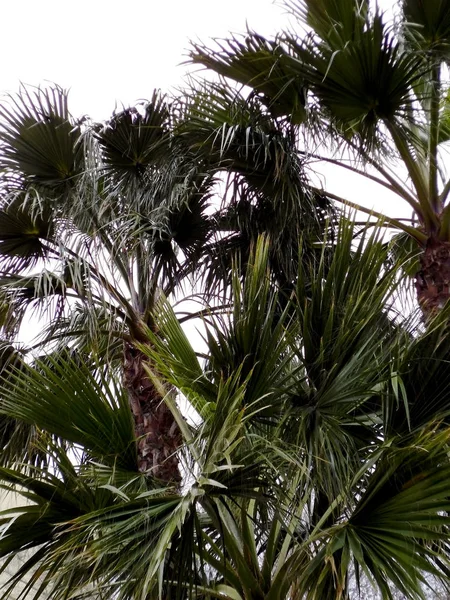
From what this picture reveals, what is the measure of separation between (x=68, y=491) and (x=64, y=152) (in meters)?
2.27

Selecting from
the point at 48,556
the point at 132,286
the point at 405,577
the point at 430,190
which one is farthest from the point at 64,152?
the point at 405,577

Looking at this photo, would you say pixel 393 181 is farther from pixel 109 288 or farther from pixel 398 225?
pixel 109 288

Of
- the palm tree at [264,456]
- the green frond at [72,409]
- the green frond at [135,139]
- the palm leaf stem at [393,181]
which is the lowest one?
the palm tree at [264,456]

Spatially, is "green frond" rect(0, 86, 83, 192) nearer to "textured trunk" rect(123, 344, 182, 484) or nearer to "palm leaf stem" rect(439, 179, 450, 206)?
"textured trunk" rect(123, 344, 182, 484)

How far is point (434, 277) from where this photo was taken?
13.3 feet

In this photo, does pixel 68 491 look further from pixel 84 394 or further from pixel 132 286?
pixel 132 286

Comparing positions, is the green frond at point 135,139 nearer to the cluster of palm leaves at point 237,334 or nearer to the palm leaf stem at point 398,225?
the cluster of palm leaves at point 237,334

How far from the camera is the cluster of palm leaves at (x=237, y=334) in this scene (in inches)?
111

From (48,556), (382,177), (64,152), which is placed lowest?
(48,556)

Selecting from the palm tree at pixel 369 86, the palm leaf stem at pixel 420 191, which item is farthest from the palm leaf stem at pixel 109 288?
the palm leaf stem at pixel 420 191

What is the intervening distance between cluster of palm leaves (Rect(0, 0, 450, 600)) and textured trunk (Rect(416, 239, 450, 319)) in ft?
0.04

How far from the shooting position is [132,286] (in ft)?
14.8

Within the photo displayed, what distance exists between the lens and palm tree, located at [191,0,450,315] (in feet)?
12.3

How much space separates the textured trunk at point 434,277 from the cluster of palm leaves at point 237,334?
0.04 ft
